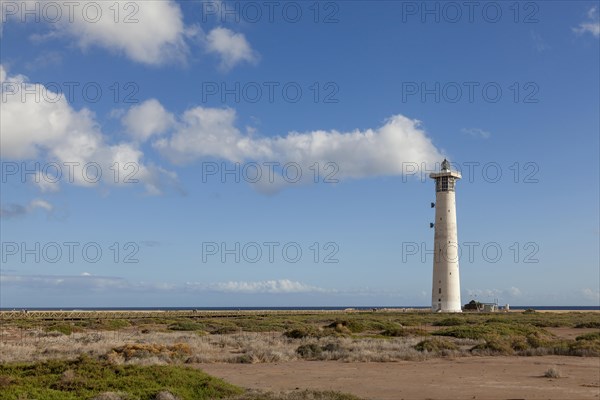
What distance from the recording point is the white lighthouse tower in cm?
6756

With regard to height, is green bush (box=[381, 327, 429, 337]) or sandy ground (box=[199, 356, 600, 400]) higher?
sandy ground (box=[199, 356, 600, 400])

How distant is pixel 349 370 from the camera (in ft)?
79.8

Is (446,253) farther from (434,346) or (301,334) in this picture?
(434,346)

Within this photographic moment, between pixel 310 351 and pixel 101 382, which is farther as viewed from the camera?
pixel 310 351

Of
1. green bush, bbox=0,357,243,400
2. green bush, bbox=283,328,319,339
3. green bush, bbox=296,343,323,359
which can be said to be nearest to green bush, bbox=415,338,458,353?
green bush, bbox=296,343,323,359

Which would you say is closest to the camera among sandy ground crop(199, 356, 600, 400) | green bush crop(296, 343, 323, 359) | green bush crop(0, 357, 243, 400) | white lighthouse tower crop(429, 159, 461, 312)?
green bush crop(0, 357, 243, 400)

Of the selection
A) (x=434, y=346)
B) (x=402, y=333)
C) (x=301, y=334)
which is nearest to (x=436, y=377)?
(x=434, y=346)

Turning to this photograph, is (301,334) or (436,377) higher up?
(436,377)

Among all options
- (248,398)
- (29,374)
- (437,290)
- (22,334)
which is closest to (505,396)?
(248,398)

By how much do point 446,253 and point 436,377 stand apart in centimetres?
4668

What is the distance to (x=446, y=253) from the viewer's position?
2645 inches

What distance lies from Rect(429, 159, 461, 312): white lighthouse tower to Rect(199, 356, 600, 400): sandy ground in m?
39.8

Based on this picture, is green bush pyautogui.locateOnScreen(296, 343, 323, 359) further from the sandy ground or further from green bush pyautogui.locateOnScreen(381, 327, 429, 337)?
green bush pyautogui.locateOnScreen(381, 327, 429, 337)

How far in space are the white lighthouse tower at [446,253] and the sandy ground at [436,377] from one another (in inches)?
1566
